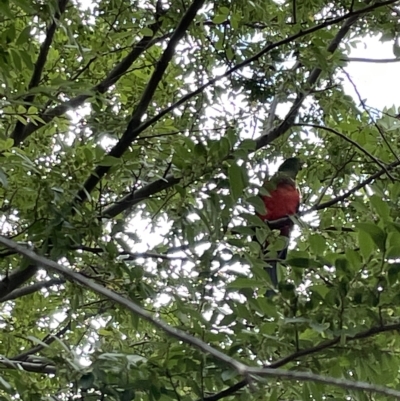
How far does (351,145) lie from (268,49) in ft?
1.23

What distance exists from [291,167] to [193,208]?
122 centimetres

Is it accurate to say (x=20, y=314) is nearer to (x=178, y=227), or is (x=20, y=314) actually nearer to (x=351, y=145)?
(x=178, y=227)

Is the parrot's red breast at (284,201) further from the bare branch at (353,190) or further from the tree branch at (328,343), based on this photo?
the tree branch at (328,343)

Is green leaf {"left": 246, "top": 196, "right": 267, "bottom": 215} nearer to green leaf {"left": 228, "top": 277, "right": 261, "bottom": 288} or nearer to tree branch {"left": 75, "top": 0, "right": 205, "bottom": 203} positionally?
green leaf {"left": 228, "top": 277, "right": 261, "bottom": 288}

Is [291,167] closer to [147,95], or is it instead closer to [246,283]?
[147,95]

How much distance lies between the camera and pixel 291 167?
2576 millimetres

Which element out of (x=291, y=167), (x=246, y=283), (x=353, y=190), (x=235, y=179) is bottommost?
(x=246, y=283)

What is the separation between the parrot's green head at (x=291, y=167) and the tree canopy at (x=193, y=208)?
18 cm

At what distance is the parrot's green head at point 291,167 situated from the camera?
245 centimetres

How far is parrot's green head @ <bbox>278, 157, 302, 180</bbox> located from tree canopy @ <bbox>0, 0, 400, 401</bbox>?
18 centimetres

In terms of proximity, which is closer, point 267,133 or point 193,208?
point 193,208

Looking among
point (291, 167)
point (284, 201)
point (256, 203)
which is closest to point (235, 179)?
point (256, 203)

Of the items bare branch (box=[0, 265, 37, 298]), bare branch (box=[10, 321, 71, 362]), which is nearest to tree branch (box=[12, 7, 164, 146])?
bare branch (box=[0, 265, 37, 298])

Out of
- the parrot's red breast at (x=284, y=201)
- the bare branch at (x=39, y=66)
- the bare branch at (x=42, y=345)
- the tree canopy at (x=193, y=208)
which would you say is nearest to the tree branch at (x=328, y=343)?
the tree canopy at (x=193, y=208)
